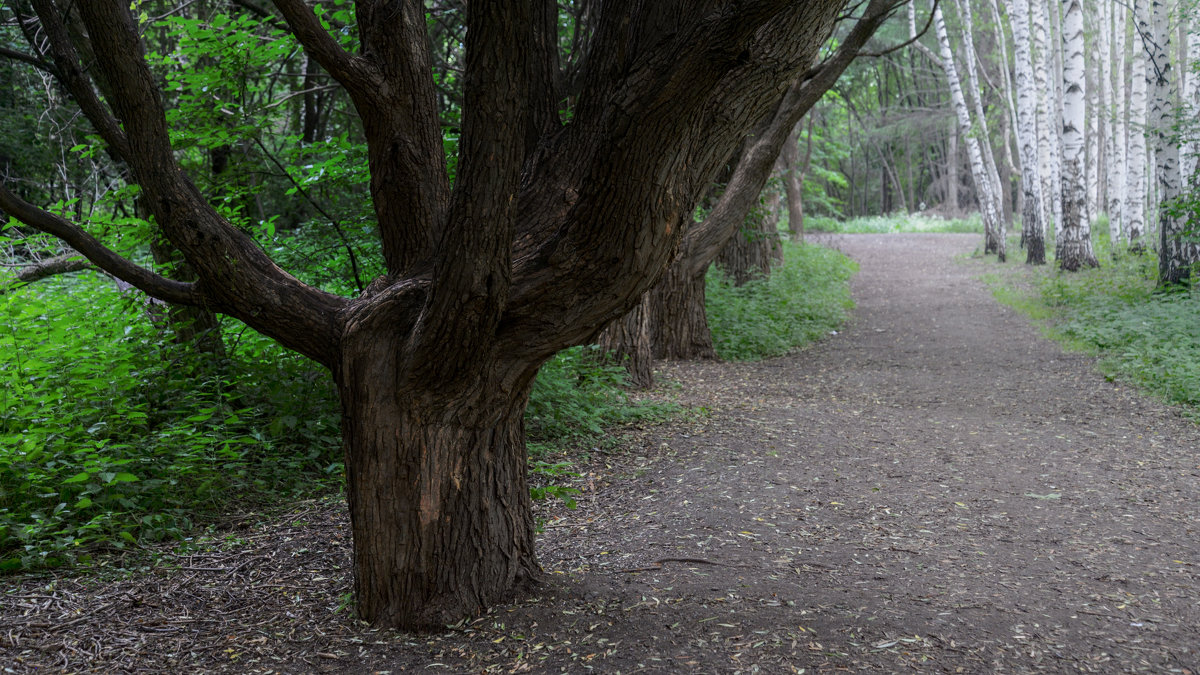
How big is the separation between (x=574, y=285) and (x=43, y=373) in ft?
13.7

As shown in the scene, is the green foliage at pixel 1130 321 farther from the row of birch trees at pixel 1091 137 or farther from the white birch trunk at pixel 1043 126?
the white birch trunk at pixel 1043 126

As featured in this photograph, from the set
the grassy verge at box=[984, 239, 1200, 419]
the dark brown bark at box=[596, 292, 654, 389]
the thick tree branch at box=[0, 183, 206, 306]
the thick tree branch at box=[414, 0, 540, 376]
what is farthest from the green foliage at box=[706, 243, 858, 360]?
the thick tree branch at box=[414, 0, 540, 376]

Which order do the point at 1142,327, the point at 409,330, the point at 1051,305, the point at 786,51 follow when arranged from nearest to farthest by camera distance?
the point at 786,51 → the point at 409,330 → the point at 1142,327 → the point at 1051,305

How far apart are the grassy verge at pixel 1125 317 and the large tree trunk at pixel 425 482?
690 cm

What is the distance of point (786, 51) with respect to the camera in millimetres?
3107

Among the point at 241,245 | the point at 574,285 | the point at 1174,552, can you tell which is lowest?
the point at 1174,552

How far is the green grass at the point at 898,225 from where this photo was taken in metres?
33.7

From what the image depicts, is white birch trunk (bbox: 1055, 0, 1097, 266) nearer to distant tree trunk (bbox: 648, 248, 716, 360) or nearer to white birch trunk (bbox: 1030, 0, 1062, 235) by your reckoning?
white birch trunk (bbox: 1030, 0, 1062, 235)

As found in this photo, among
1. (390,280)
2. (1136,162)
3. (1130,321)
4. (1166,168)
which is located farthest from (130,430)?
(1136,162)

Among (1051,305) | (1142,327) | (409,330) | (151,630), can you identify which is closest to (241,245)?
(409,330)

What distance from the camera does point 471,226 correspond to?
9.44 ft

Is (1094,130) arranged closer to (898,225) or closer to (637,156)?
(898,225)

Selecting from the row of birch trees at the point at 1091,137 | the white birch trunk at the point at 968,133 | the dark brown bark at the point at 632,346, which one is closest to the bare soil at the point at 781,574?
the dark brown bark at the point at 632,346

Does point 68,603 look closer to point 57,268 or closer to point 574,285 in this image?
point 574,285
